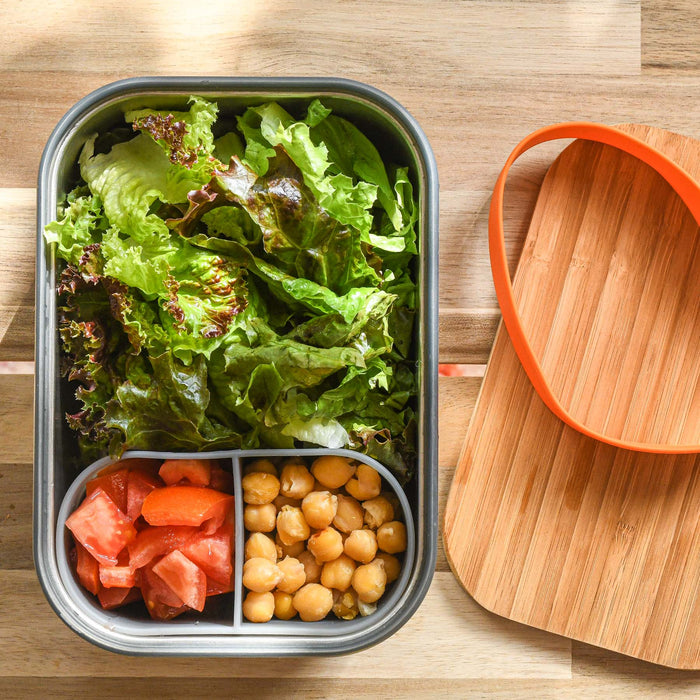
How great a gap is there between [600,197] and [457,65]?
374mm

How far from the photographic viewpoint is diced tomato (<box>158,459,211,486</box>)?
46.6 inches

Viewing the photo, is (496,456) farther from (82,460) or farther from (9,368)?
(9,368)

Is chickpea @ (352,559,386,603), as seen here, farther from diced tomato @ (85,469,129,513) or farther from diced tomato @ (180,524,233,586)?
diced tomato @ (85,469,129,513)

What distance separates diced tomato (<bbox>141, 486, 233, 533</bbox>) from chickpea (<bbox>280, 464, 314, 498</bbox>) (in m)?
0.11

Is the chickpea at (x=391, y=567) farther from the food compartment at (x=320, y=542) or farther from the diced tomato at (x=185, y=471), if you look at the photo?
the diced tomato at (x=185, y=471)

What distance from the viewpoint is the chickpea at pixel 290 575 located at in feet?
3.95

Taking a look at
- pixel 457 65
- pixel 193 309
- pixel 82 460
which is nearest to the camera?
pixel 193 309

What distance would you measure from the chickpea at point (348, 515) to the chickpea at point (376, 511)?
0.01m

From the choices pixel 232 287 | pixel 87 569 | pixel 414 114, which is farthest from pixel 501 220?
pixel 87 569

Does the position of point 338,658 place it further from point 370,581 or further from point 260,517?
point 260,517

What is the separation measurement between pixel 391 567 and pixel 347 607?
0.10 metres

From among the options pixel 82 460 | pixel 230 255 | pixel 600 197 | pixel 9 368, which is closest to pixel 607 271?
pixel 600 197

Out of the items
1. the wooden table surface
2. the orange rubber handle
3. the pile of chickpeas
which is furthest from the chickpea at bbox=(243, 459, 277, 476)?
the orange rubber handle

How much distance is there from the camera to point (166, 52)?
1325 mm
